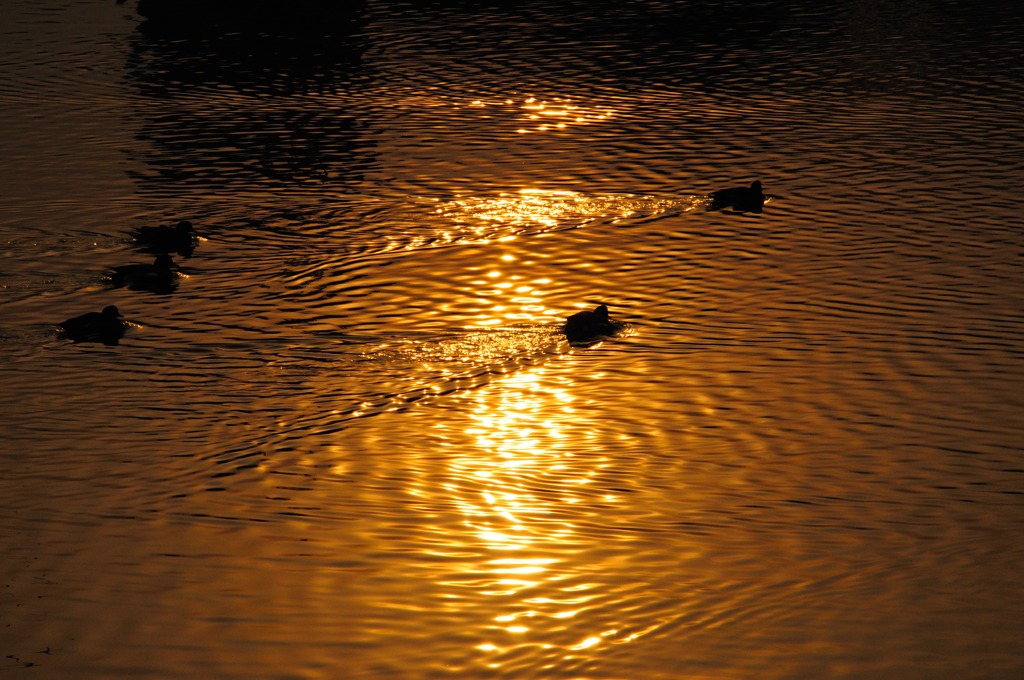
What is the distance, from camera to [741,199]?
98.3ft

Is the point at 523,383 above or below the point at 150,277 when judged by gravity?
below

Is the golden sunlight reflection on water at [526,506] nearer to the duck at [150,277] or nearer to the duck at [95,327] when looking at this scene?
the duck at [95,327]

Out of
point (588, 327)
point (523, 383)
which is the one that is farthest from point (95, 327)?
point (588, 327)

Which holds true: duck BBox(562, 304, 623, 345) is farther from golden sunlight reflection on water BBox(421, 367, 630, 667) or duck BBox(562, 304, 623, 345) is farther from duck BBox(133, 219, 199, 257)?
duck BBox(133, 219, 199, 257)

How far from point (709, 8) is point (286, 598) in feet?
141

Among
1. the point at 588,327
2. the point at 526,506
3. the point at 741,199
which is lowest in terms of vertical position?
the point at 526,506

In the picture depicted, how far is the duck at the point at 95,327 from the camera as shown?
22.8 meters

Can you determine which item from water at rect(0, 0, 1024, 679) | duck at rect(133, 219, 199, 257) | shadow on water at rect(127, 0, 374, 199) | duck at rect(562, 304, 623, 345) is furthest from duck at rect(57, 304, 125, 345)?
shadow on water at rect(127, 0, 374, 199)

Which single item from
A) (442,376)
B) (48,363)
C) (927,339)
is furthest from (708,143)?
(48,363)

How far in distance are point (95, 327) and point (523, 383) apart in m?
7.93

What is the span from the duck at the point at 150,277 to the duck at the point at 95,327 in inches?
106

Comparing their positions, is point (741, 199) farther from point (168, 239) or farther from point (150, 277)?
point (150, 277)

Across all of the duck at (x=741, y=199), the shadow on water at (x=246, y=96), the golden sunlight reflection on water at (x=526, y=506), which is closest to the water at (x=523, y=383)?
the golden sunlight reflection on water at (x=526, y=506)

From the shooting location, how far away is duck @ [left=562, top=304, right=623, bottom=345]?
2241cm
